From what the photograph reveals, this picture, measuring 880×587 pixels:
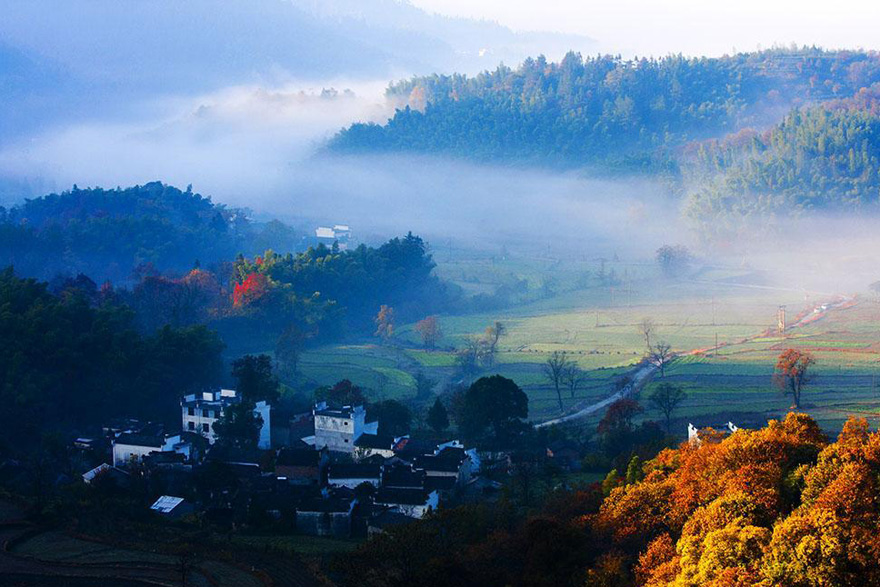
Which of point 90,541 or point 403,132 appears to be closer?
point 90,541

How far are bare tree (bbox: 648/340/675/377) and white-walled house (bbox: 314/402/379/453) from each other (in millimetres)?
11430

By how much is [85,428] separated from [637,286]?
30883 mm

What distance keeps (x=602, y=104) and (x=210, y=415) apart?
71421 mm

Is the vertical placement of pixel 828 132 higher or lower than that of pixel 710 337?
higher

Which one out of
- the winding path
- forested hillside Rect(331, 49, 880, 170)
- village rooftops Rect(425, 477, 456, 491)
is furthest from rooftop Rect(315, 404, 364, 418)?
forested hillside Rect(331, 49, 880, 170)

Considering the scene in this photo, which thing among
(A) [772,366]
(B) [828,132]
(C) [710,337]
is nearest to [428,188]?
(B) [828,132]

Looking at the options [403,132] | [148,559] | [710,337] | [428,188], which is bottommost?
[148,559]

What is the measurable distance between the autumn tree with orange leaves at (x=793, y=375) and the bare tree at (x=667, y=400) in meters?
2.78

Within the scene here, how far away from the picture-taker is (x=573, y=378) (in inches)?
1314

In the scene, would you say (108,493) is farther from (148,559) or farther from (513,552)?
(513,552)

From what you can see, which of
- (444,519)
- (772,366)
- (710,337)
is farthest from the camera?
(710,337)

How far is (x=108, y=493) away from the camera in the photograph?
69.9 feet

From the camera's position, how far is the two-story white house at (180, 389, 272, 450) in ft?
86.9

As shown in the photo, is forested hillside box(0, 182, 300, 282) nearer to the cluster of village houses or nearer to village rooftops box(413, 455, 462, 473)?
the cluster of village houses
